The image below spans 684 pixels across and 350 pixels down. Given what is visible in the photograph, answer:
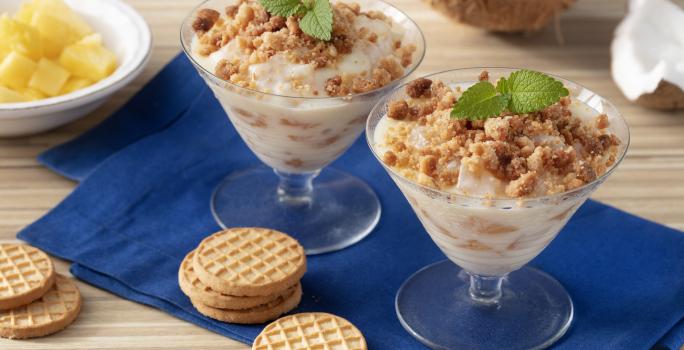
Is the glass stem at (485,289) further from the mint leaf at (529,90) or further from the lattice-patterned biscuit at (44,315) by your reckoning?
the lattice-patterned biscuit at (44,315)

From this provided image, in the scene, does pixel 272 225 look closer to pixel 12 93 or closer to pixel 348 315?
pixel 348 315

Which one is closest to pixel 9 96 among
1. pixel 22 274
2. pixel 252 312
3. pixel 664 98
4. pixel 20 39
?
pixel 20 39

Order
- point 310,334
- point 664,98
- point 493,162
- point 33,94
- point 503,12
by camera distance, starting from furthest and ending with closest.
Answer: point 503,12 → point 664,98 → point 33,94 → point 310,334 → point 493,162

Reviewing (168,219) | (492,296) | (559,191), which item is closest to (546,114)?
(559,191)

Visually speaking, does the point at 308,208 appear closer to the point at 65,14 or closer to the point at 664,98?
the point at 65,14

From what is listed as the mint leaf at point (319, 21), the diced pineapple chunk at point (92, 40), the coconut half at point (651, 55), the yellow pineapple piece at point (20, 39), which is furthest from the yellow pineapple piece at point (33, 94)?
the coconut half at point (651, 55)

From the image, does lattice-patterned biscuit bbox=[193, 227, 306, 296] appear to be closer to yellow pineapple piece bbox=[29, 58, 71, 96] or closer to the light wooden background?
the light wooden background

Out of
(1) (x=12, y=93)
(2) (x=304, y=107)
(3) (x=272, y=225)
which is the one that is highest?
(2) (x=304, y=107)

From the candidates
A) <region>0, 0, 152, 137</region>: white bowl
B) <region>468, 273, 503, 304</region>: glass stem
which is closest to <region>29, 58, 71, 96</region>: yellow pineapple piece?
<region>0, 0, 152, 137</region>: white bowl
